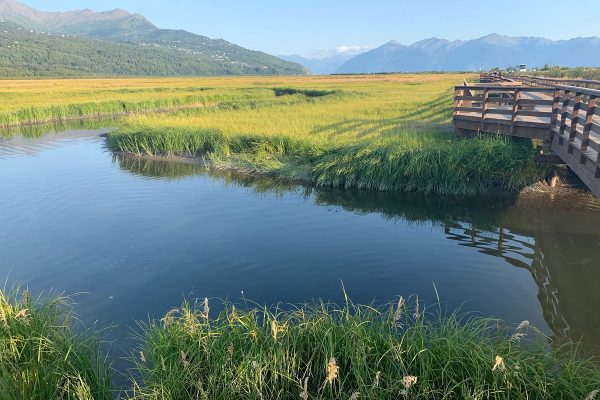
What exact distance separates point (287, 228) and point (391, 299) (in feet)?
17.6

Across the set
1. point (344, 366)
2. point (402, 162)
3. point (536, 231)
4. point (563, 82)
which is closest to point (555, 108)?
point (536, 231)

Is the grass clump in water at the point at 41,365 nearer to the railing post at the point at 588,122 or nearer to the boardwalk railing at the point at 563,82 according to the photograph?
the railing post at the point at 588,122

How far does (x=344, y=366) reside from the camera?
216 inches

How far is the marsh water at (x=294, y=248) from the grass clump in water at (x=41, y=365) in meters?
1.85

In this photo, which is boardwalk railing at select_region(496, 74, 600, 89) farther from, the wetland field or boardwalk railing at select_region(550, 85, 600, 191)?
the wetland field

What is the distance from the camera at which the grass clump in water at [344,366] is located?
198 inches

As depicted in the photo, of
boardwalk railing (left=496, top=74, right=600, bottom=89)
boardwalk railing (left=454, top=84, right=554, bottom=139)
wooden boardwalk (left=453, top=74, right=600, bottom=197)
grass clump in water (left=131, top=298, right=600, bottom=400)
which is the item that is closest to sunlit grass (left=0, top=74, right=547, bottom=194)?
boardwalk railing (left=454, top=84, right=554, bottom=139)

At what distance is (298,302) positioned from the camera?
9117 mm

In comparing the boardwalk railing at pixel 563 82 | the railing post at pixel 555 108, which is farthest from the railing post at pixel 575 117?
the boardwalk railing at pixel 563 82

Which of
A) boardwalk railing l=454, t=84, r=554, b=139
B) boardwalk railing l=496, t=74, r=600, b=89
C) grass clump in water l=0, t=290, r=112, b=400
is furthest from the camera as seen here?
boardwalk railing l=496, t=74, r=600, b=89

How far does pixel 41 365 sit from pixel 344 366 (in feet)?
13.2

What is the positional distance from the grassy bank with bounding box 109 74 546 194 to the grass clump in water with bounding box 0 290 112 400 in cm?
1345

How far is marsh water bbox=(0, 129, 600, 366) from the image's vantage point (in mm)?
9438

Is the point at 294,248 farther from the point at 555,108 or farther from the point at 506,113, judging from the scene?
the point at 506,113
